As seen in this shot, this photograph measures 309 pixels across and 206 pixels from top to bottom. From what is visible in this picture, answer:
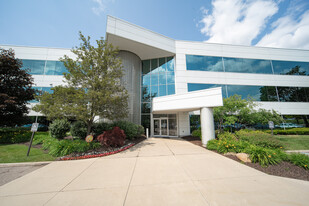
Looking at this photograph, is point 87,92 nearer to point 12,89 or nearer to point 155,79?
point 12,89

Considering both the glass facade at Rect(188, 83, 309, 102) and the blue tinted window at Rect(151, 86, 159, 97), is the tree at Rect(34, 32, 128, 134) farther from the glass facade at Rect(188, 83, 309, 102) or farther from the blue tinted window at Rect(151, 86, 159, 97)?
the glass facade at Rect(188, 83, 309, 102)

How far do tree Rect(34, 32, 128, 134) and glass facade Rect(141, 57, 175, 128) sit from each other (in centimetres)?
653

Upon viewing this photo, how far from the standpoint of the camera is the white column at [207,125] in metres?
8.47

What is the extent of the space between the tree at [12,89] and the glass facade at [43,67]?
22.7ft

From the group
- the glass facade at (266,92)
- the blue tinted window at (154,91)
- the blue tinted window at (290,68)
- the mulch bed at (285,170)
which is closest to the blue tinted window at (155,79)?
the blue tinted window at (154,91)

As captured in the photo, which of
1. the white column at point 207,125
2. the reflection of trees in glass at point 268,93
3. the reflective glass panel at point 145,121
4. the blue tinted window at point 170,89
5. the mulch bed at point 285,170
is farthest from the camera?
the reflection of trees in glass at point 268,93

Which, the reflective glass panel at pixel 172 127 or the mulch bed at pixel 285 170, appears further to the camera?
the reflective glass panel at pixel 172 127

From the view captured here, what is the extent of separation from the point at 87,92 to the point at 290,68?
28.1 meters

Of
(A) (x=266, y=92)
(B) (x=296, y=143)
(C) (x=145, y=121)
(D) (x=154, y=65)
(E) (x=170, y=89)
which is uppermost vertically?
(D) (x=154, y=65)

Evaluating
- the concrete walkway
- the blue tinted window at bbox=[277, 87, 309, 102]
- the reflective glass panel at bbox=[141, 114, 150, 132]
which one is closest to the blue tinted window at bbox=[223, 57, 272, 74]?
the blue tinted window at bbox=[277, 87, 309, 102]

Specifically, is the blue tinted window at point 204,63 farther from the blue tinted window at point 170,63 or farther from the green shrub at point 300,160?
the green shrub at point 300,160

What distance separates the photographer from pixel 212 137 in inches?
331

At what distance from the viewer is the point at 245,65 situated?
1622cm

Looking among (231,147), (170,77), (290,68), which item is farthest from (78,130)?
(290,68)
